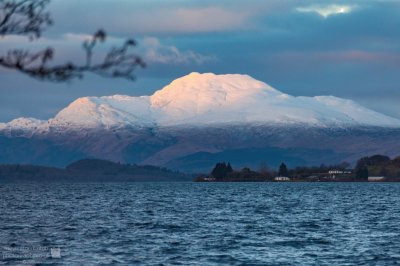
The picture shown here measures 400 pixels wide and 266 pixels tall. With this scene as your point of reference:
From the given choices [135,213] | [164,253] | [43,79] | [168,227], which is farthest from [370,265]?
[135,213]

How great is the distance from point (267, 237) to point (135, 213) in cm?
4479

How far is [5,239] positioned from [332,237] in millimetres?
28927

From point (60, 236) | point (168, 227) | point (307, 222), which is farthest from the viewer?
point (307, 222)

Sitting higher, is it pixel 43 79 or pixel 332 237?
pixel 43 79

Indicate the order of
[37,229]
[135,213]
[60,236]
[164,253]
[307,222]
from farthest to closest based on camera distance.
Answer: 1. [135,213]
2. [307,222]
3. [37,229]
4. [60,236]
5. [164,253]

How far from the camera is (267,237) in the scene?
83562mm

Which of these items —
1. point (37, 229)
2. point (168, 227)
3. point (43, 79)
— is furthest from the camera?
point (168, 227)

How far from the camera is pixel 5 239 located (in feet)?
253

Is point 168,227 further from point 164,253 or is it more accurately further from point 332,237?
point 164,253

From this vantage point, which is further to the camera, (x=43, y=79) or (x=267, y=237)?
(x=267, y=237)

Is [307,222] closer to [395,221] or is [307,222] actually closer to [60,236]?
[395,221]

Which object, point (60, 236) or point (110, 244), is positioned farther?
point (60, 236)

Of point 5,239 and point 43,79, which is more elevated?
point 43,79

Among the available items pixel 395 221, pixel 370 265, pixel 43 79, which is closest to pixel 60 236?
pixel 370 265
